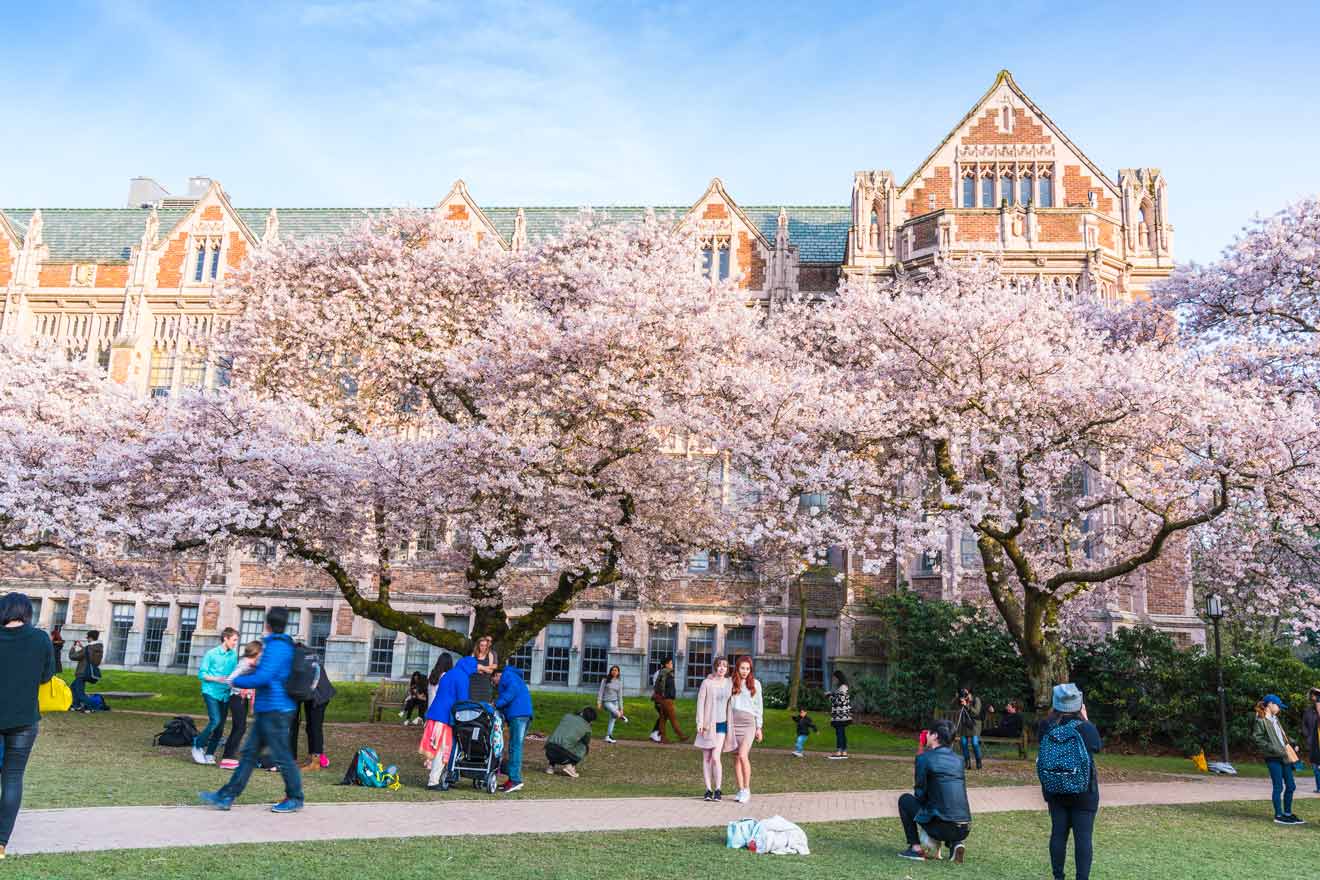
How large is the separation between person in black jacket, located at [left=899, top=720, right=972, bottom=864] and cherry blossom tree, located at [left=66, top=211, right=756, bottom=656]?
25.8ft

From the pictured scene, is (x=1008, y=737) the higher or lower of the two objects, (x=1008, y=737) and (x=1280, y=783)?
the lower

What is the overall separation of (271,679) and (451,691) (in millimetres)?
2406

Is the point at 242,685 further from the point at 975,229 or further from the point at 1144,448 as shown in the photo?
the point at 975,229

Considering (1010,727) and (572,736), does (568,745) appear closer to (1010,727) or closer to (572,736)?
(572,736)

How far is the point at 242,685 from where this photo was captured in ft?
31.5

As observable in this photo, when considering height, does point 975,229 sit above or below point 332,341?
above

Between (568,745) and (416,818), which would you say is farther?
(568,745)

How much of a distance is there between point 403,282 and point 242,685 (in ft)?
41.0

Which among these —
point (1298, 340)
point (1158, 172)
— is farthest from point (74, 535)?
point (1158, 172)

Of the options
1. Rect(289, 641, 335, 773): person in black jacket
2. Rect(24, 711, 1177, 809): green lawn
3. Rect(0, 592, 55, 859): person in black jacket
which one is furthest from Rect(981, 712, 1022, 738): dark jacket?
Rect(0, 592, 55, 859): person in black jacket

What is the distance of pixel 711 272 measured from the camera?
3334 cm

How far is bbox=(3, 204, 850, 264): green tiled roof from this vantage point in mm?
37844

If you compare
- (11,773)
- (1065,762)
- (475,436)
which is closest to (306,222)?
(475,436)

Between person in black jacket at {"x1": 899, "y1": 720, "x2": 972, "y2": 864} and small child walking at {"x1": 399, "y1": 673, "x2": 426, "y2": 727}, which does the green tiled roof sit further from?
person in black jacket at {"x1": 899, "y1": 720, "x2": 972, "y2": 864}
